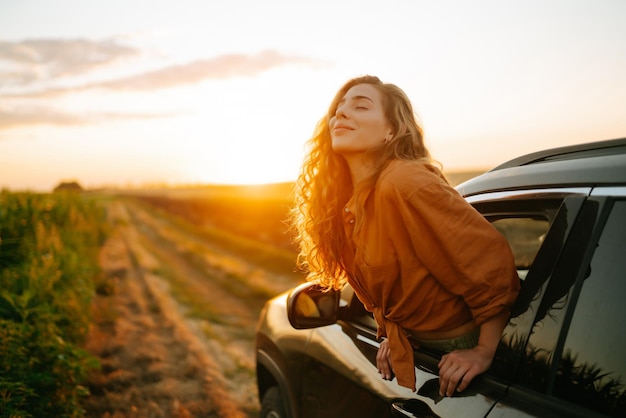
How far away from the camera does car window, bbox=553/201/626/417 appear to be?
1224 millimetres

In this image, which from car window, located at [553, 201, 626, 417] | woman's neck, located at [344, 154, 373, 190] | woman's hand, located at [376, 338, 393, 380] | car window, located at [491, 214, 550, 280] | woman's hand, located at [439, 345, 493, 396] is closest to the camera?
car window, located at [553, 201, 626, 417]

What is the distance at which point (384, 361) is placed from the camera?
1946 millimetres

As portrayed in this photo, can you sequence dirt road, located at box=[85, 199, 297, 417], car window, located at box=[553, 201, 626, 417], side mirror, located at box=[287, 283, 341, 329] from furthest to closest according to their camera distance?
1. dirt road, located at box=[85, 199, 297, 417]
2. side mirror, located at box=[287, 283, 341, 329]
3. car window, located at box=[553, 201, 626, 417]

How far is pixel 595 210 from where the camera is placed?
1.37 m

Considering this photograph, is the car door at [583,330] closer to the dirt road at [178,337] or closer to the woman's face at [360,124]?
the woman's face at [360,124]

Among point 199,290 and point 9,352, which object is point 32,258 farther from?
point 199,290

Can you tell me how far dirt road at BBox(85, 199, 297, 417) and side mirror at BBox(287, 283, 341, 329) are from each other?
9.41 ft

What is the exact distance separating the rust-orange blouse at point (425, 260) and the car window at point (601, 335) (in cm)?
27

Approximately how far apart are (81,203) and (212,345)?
44.4 feet

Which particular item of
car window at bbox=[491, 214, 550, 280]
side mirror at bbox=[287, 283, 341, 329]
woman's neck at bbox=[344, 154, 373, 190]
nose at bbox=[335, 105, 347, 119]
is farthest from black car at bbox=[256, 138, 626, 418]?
car window at bbox=[491, 214, 550, 280]

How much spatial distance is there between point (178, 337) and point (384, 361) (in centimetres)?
607

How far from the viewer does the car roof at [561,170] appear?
139 cm

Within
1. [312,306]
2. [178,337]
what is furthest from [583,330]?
[178,337]

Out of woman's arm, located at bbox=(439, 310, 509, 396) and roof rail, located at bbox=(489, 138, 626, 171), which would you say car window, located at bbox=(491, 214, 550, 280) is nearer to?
roof rail, located at bbox=(489, 138, 626, 171)
